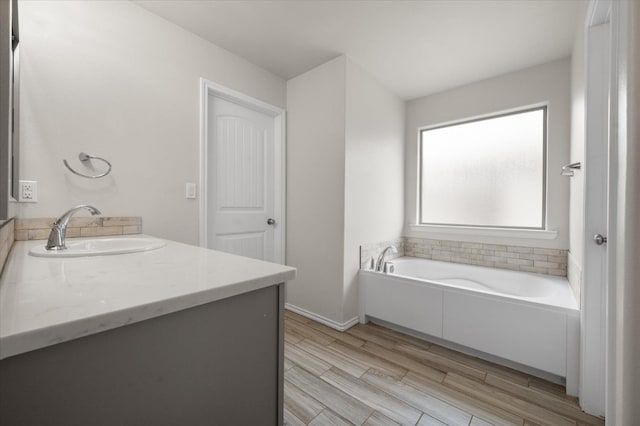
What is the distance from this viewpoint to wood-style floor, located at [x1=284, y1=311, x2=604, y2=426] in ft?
4.35

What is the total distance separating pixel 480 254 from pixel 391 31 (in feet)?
7.04

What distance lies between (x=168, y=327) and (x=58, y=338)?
0.55 ft

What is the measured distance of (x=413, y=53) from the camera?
221cm

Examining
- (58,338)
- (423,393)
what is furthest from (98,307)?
(423,393)

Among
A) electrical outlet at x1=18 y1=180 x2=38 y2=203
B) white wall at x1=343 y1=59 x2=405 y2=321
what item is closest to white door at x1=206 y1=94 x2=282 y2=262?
white wall at x1=343 y1=59 x2=405 y2=321

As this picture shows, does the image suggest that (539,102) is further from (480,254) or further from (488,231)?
(480,254)

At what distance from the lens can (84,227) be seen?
149cm

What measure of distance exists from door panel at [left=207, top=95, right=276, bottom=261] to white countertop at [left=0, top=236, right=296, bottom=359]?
138 cm

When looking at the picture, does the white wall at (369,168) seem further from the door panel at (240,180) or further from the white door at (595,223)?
the white door at (595,223)

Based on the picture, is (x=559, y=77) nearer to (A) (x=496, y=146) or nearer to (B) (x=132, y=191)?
(A) (x=496, y=146)

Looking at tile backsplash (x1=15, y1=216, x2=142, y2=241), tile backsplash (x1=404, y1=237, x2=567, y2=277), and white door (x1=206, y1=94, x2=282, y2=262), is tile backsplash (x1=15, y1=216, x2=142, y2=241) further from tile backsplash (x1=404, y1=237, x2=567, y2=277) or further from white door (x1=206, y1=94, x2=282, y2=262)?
tile backsplash (x1=404, y1=237, x2=567, y2=277)

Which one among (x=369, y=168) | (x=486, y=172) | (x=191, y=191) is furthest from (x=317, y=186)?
(x=486, y=172)

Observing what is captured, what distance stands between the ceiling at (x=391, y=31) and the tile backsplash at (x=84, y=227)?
1.40m

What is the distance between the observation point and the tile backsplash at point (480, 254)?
2297 mm
